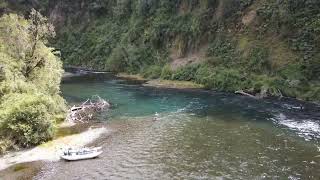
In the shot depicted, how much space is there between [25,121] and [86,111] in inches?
837

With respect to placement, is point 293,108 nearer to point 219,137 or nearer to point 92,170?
point 219,137

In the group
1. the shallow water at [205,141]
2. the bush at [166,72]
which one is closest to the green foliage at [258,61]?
the shallow water at [205,141]

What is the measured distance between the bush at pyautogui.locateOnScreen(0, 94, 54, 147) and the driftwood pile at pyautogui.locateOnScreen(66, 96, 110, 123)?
40.6 feet

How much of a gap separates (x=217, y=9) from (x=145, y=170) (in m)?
73.3

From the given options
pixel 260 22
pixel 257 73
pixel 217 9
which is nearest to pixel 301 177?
pixel 257 73

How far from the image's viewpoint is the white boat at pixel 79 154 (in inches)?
1997

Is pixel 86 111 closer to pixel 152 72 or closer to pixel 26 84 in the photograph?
pixel 26 84

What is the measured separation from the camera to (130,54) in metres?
129

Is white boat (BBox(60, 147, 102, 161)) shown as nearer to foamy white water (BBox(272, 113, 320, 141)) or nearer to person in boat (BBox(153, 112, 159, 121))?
person in boat (BBox(153, 112, 159, 121))

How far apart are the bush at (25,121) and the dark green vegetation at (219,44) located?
1806 inches

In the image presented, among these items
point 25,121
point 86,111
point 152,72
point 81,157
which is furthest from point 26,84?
point 152,72

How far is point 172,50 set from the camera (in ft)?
395

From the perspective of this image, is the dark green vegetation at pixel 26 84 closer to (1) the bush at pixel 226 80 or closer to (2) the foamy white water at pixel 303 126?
(2) the foamy white water at pixel 303 126

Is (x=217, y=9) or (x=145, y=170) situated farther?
(x=217, y=9)
